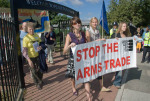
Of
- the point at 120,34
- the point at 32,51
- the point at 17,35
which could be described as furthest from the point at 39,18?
the point at 120,34

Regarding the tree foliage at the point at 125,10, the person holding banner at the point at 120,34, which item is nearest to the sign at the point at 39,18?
the person holding banner at the point at 120,34

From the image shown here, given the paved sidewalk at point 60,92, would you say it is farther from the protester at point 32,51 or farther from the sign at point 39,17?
the sign at point 39,17

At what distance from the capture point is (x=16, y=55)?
3.54 meters

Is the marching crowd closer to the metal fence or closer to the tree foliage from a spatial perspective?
the metal fence

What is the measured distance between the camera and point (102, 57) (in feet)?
10.7

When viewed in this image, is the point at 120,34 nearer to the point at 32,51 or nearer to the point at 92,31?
the point at 92,31

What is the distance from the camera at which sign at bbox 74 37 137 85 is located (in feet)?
9.01

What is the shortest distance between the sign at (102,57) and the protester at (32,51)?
152 cm

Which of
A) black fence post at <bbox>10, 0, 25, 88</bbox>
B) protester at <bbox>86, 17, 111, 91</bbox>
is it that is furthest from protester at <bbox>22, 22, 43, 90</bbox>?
protester at <bbox>86, 17, 111, 91</bbox>

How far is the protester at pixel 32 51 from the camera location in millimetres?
3482

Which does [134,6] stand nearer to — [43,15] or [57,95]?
[43,15]

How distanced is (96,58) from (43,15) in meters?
4.07

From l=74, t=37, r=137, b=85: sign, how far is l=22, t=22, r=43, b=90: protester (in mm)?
1521

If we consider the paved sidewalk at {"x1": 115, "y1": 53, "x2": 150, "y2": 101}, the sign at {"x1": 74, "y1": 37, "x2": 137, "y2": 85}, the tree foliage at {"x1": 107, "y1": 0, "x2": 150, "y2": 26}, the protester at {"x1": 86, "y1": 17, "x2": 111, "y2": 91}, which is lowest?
the paved sidewalk at {"x1": 115, "y1": 53, "x2": 150, "y2": 101}
